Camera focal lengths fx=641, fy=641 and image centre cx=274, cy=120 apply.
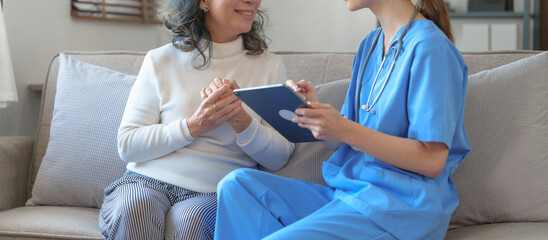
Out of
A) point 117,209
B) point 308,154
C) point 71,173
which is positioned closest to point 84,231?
point 117,209

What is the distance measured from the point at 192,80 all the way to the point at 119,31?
1.66 metres

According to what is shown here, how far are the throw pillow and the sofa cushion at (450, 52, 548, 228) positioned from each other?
36 centimetres

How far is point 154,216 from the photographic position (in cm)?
157

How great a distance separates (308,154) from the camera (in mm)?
1836

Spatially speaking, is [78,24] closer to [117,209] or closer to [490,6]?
[117,209]

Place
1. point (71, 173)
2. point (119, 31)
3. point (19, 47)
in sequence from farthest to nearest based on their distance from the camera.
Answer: point (119, 31), point (19, 47), point (71, 173)

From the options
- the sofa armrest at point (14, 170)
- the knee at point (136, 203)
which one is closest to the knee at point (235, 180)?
the knee at point (136, 203)

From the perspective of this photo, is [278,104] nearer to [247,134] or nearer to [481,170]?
[247,134]

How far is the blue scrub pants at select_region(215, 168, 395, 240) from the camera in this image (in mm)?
1258

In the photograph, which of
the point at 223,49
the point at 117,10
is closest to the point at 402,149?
the point at 223,49

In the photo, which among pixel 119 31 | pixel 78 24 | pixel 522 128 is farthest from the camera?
pixel 119 31

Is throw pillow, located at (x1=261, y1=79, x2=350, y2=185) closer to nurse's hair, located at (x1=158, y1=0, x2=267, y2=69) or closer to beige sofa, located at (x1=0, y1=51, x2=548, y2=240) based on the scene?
beige sofa, located at (x1=0, y1=51, x2=548, y2=240)

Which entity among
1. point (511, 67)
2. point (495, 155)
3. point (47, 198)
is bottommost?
point (47, 198)

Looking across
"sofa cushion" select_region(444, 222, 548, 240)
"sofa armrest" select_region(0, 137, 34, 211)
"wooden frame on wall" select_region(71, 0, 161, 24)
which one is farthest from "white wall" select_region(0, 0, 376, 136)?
"sofa cushion" select_region(444, 222, 548, 240)
